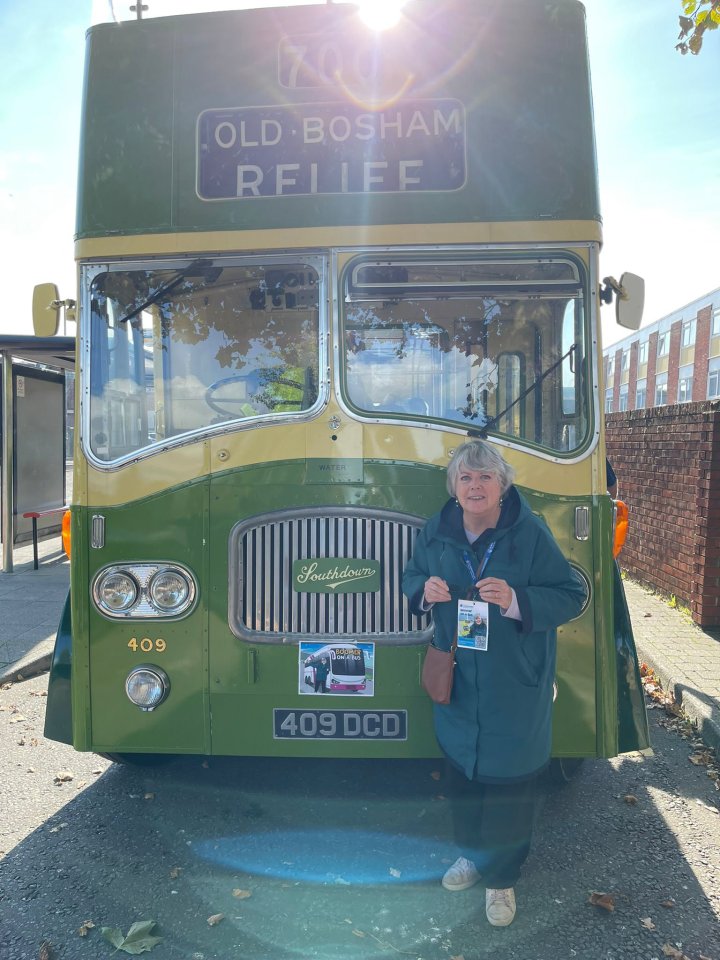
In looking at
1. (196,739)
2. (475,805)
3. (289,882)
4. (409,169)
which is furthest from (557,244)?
(289,882)

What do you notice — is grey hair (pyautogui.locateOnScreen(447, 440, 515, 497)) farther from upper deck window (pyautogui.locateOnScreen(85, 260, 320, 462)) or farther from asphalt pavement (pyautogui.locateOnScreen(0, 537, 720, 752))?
asphalt pavement (pyautogui.locateOnScreen(0, 537, 720, 752))

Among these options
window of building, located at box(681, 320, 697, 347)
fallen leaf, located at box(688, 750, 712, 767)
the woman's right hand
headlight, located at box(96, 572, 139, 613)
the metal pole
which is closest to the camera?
the woman's right hand

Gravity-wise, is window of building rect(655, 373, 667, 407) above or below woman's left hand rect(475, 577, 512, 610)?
above

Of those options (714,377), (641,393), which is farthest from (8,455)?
(641,393)

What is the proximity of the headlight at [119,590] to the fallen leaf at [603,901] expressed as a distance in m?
2.22

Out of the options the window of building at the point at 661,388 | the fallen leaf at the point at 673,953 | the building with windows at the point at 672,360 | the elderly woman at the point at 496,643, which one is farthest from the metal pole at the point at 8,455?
the window of building at the point at 661,388

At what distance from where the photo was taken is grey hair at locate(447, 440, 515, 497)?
279 cm

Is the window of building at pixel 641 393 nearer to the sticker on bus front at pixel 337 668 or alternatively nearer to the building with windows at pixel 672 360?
the building with windows at pixel 672 360

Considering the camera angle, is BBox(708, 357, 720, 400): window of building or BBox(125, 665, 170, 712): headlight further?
BBox(708, 357, 720, 400): window of building

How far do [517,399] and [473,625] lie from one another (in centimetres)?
103

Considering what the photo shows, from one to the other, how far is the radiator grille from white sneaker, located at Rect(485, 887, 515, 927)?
3.23ft

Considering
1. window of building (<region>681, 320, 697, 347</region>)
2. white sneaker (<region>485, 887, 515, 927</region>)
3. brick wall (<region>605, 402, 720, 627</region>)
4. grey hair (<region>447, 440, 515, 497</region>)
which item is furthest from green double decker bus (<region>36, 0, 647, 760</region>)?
window of building (<region>681, 320, 697, 347</region>)

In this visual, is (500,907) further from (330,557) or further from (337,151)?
(337,151)

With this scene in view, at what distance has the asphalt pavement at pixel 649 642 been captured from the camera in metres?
5.02
